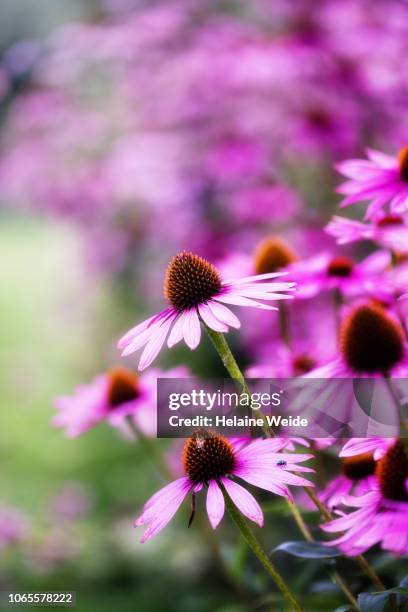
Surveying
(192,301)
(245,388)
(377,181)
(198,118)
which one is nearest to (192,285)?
(192,301)

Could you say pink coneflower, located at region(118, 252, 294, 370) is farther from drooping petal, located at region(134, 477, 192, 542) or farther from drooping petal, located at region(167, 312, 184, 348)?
drooping petal, located at region(134, 477, 192, 542)

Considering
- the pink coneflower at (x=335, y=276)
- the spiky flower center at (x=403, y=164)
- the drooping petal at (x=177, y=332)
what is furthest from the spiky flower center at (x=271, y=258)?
the drooping petal at (x=177, y=332)

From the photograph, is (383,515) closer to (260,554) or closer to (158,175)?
(260,554)

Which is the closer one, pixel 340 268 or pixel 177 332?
pixel 177 332

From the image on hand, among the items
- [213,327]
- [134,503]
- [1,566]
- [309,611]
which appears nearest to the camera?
[213,327]

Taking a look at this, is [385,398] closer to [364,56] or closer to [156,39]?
[364,56]

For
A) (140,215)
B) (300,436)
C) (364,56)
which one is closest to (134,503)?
(140,215)
